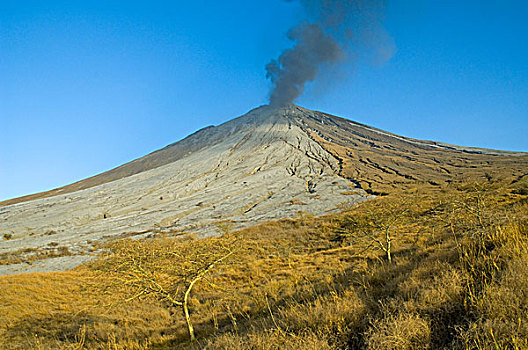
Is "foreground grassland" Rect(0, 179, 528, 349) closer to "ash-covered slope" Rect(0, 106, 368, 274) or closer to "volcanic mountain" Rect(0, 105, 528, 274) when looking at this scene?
"volcanic mountain" Rect(0, 105, 528, 274)

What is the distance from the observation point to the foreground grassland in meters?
2.92

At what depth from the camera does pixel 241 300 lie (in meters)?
8.99

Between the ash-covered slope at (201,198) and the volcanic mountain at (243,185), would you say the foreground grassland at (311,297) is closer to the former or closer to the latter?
the volcanic mountain at (243,185)

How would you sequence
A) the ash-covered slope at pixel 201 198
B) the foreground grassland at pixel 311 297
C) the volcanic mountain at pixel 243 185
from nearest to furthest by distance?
the foreground grassland at pixel 311 297 < the ash-covered slope at pixel 201 198 < the volcanic mountain at pixel 243 185

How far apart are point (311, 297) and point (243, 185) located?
100.0 ft

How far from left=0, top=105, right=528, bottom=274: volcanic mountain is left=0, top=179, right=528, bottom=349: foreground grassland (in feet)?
30.1

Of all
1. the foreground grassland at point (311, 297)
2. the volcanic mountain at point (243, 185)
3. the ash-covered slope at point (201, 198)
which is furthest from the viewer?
the volcanic mountain at point (243, 185)

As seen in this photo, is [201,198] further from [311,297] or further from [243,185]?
[311,297]

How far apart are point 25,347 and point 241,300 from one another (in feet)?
20.0

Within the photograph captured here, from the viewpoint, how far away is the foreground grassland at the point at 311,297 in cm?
292

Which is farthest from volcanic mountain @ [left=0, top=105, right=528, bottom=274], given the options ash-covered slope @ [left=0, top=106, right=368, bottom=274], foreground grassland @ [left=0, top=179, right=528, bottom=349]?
foreground grassland @ [left=0, top=179, right=528, bottom=349]

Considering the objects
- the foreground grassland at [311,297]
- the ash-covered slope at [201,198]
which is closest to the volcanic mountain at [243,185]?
the ash-covered slope at [201,198]

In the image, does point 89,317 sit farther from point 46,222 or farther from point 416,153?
point 416,153

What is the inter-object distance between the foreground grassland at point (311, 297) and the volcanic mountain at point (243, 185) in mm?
9173
